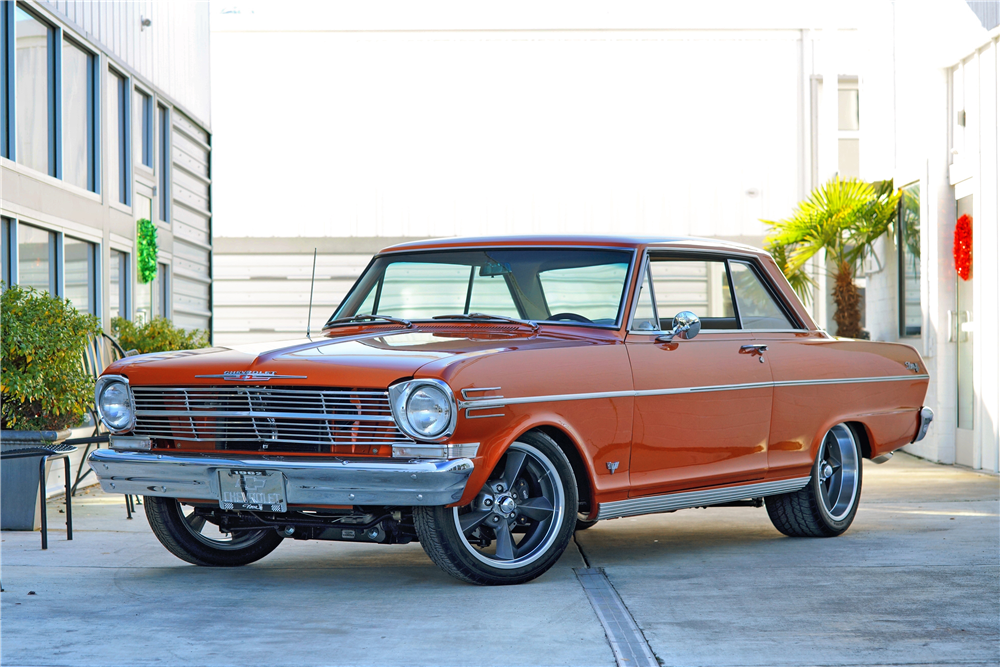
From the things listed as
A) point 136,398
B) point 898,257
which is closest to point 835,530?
point 136,398

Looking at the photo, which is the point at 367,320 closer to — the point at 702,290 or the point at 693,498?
the point at 693,498

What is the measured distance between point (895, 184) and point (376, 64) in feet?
29.7

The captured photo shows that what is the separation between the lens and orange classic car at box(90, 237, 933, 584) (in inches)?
190

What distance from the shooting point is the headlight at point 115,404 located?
5.34m

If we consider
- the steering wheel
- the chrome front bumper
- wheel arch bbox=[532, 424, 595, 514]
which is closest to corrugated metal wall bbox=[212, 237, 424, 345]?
the steering wheel

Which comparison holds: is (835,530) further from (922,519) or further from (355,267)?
(355,267)

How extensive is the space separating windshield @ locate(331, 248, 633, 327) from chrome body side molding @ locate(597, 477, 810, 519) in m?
0.85

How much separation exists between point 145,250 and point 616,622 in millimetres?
8651

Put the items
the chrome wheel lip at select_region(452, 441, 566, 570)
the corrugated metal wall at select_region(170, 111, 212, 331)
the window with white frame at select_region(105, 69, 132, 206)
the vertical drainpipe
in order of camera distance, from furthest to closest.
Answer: the vertical drainpipe, the corrugated metal wall at select_region(170, 111, 212, 331), the window with white frame at select_region(105, 69, 132, 206), the chrome wheel lip at select_region(452, 441, 566, 570)

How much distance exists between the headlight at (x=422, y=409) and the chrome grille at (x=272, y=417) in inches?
2.0

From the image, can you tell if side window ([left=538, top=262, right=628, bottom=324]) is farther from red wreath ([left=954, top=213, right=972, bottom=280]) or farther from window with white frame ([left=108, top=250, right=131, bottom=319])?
window with white frame ([left=108, top=250, right=131, bottom=319])

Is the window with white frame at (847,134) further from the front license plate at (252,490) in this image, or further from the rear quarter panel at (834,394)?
the front license plate at (252,490)

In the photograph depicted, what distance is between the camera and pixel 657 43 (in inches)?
738

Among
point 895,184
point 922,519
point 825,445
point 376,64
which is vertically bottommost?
point 922,519
